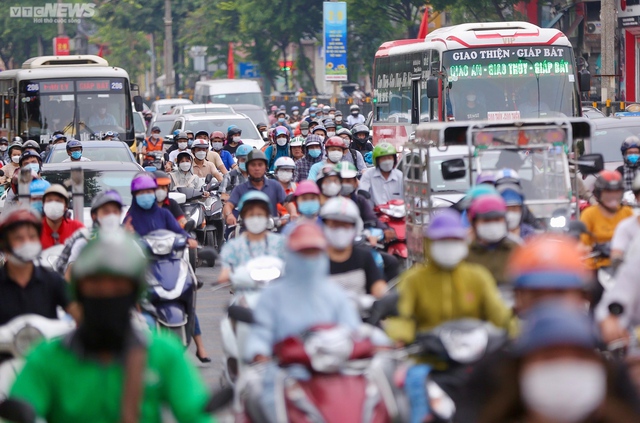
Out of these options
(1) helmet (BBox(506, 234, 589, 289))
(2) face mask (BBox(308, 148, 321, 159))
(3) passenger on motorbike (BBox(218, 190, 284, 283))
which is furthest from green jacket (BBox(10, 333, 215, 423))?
(2) face mask (BBox(308, 148, 321, 159))

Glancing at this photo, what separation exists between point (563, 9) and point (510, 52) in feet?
75.6

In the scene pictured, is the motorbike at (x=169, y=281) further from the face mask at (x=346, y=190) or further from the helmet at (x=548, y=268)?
the helmet at (x=548, y=268)

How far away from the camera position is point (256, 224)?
8.84 m

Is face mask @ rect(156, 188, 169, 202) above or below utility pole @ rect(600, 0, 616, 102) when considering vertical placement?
below

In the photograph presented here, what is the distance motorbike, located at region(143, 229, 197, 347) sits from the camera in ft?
32.9

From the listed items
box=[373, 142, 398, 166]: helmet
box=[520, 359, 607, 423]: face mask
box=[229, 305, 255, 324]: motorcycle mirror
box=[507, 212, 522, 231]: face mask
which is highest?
box=[373, 142, 398, 166]: helmet

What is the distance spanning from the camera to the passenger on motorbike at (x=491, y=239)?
7.55 meters

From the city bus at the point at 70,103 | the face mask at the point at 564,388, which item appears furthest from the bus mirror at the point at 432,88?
the face mask at the point at 564,388

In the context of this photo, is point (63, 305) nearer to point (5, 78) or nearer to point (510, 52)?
point (510, 52)

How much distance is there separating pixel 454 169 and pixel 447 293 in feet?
16.5

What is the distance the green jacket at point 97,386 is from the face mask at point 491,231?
354 cm

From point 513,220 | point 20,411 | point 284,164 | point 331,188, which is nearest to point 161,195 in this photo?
point 331,188

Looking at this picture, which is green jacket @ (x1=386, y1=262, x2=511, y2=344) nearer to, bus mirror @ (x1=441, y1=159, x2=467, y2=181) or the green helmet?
the green helmet
